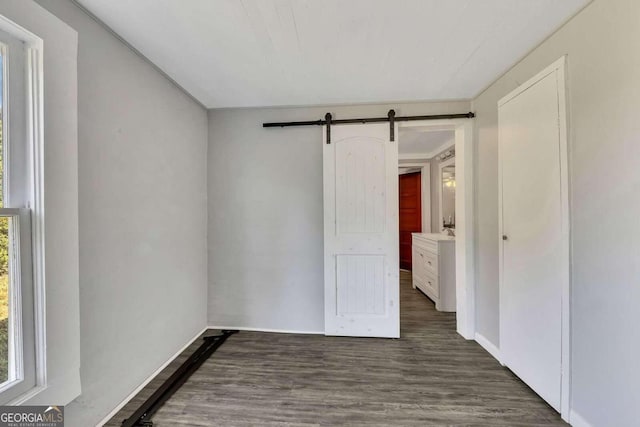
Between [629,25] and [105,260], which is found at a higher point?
[629,25]

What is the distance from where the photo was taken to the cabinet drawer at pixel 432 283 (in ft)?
10.6

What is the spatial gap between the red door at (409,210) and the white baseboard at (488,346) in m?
2.93

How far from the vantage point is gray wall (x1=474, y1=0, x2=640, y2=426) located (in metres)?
1.15

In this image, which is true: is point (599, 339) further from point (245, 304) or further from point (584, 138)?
point (245, 304)

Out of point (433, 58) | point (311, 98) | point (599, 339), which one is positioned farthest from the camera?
point (311, 98)

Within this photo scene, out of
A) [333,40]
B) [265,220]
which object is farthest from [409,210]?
[333,40]

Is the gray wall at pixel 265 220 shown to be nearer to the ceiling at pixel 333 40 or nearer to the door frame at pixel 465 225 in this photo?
the ceiling at pixel 333 40

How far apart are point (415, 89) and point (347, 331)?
7.76 feet

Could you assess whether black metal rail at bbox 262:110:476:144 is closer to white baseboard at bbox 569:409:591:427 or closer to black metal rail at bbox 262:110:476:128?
black metal rail at bbox 262:110:476:128

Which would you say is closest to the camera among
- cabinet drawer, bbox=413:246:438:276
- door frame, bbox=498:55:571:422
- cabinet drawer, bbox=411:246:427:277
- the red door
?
door frame, bbox=498:55:571:422

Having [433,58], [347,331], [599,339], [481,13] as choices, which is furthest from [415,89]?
[347,331]

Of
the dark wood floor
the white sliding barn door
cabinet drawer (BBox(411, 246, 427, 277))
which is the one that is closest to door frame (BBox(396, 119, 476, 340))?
the dark wood floor

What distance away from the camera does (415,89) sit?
89.4 inches

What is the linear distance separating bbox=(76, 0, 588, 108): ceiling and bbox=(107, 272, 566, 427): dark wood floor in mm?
2300
